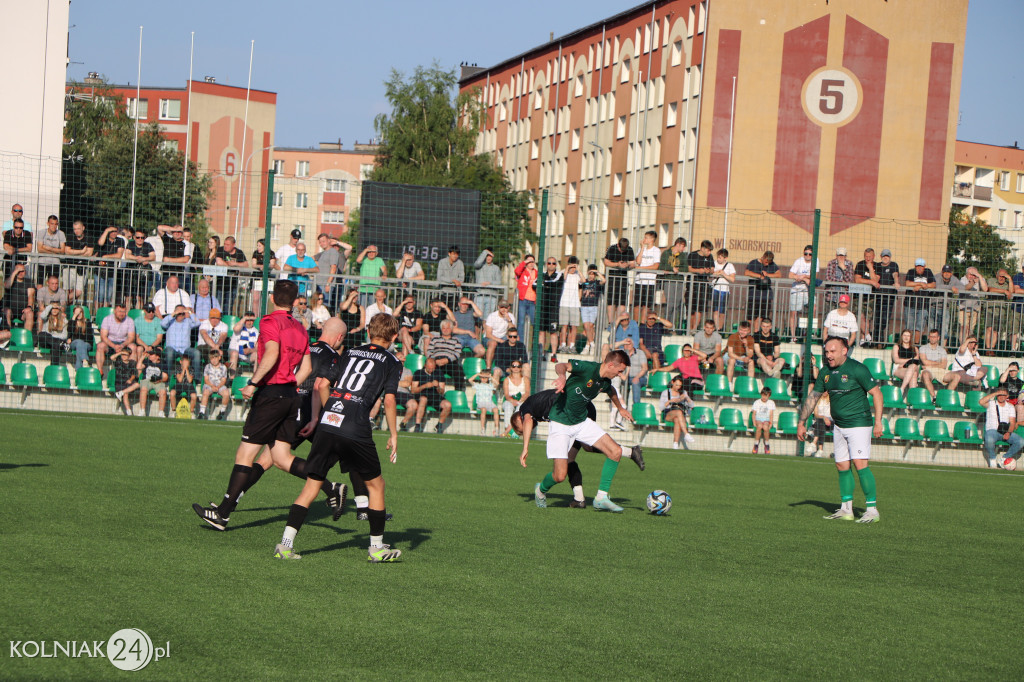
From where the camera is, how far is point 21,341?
18.2 m

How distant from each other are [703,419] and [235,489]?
12.5 metres

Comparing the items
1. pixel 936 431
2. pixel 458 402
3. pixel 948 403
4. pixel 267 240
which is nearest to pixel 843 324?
pixel 948 403

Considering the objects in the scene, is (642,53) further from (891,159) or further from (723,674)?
(723,674)

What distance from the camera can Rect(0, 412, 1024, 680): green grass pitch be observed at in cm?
524

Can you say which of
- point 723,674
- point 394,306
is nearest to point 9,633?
point 723,674

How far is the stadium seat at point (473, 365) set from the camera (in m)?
19.2

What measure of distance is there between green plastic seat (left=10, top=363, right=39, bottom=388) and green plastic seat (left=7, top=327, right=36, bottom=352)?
350mm

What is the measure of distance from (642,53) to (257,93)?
4321cm

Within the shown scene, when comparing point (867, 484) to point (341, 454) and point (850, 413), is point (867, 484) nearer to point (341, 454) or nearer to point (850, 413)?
point (850, 413)

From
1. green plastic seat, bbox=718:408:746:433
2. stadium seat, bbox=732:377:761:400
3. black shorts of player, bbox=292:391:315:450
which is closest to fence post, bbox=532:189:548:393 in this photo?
green plastic seat, bbox=718:408:746:433

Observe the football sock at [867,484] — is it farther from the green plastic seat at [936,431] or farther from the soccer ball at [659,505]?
the green plastic seat at [936,431]

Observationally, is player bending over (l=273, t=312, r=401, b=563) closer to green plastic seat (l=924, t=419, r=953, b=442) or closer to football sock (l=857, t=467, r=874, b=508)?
football sock (l=857, t=467, r=874, b=508)

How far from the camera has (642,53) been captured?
57.7 m

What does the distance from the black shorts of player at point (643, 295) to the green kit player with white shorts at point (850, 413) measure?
30.9ft
